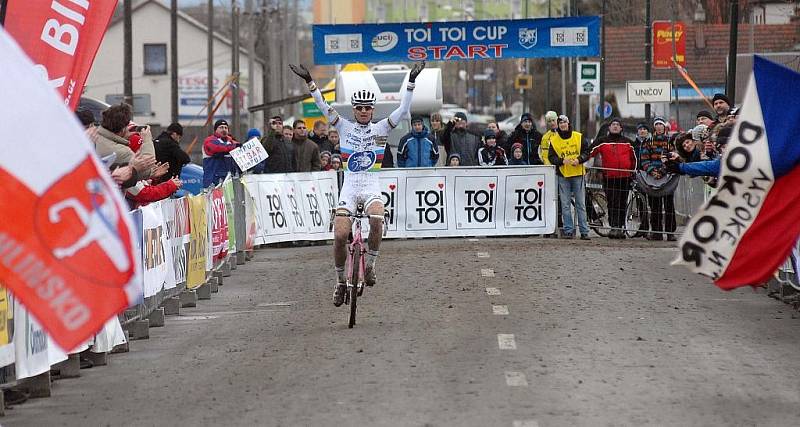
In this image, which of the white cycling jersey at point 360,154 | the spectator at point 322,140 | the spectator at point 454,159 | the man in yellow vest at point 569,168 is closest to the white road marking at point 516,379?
the white cycling jersey at point 360,154

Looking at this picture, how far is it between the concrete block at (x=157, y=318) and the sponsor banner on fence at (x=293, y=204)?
881 cm

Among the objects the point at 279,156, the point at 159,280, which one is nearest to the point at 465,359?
the point at 159,280

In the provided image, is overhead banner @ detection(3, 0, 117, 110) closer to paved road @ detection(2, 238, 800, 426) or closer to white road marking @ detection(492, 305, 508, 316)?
paved road @ detection(2, 238, 800, 426)

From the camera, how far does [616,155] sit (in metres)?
24.0

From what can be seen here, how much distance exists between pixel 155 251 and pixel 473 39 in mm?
17219

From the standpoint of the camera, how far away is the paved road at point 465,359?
9.04m

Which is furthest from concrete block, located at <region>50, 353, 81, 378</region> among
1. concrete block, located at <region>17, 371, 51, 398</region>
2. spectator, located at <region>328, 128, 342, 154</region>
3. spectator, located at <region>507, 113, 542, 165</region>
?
spectator, located at <region>328, 128, 342, 154</region>

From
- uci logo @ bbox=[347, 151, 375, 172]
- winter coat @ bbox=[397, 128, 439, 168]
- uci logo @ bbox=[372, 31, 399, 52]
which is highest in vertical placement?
uci logo @ bbox=[372, 31, 399, 52]

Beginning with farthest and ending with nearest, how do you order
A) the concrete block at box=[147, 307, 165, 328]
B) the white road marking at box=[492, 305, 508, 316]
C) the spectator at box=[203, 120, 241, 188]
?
the spectator at box=[203, 120, 241, 188] → the concrete block at box=[147, 307, 165, 328] → the white road marking at box=[492, 305, 508, 316]

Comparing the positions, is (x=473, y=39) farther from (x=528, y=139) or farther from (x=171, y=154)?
(x=171, y=154)

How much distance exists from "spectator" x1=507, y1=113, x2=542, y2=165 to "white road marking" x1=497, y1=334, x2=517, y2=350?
45.4 ft

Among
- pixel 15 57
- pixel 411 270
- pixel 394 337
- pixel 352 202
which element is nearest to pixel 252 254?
pixel 411 270

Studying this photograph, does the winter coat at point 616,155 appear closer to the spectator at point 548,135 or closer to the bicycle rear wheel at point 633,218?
the bicycle rear wheel at point 633,218

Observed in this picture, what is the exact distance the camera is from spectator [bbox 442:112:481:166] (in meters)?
25.9
